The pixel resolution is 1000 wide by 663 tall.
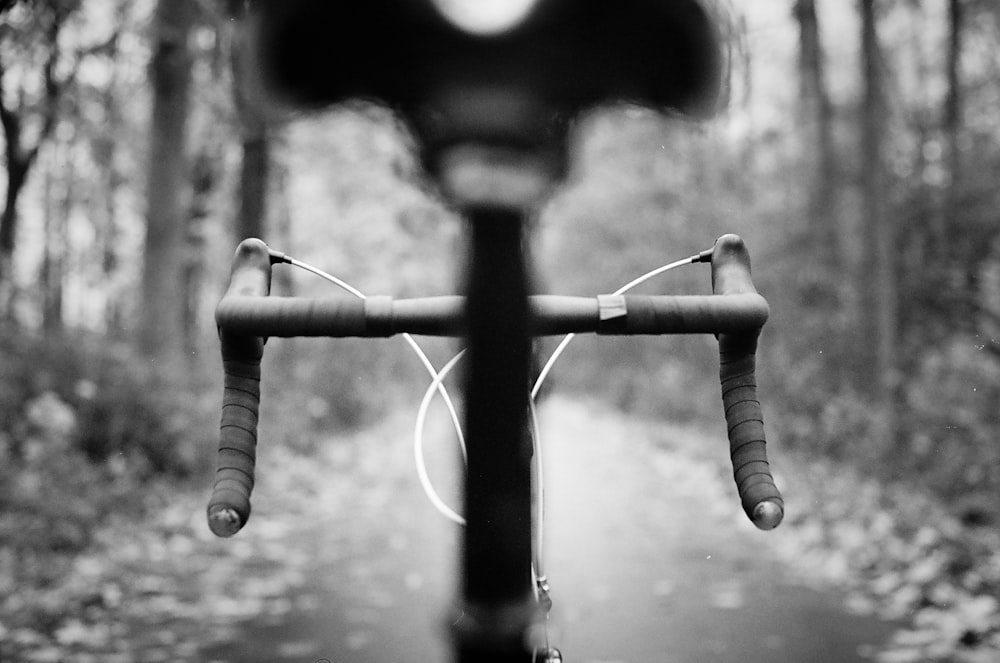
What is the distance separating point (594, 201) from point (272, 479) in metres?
11.9

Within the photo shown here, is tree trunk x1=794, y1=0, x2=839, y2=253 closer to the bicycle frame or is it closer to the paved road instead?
the paved road

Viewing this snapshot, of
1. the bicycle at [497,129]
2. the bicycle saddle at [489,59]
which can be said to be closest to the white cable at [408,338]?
the bicycle at [497,129]

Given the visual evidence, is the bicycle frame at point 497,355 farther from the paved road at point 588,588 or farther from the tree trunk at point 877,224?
the tree trunk at point 877,224

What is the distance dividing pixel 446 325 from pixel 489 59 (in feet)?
1.05

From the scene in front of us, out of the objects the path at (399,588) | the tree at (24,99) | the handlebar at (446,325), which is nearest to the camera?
the handlebar at (446,325)

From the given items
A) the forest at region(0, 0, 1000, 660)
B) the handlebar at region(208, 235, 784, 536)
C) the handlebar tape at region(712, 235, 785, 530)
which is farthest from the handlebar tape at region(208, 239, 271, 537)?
the handlebar tape at region(712, 235, 785, 530)

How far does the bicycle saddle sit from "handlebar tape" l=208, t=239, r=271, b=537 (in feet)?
0.91

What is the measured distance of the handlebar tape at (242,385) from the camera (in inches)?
40.1

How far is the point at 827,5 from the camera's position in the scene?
12.3m

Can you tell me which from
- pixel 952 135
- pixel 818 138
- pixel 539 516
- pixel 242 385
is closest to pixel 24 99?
pixel 818 138

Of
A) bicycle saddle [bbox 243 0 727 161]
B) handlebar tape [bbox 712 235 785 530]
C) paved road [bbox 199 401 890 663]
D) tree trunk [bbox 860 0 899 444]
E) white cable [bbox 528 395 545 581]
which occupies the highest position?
tree trunk [bbox 860 0 899 444]

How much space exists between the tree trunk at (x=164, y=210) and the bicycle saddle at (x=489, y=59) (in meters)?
7.97

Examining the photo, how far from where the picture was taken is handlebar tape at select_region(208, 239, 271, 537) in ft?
3.34

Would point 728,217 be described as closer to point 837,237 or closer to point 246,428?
point 837,237
